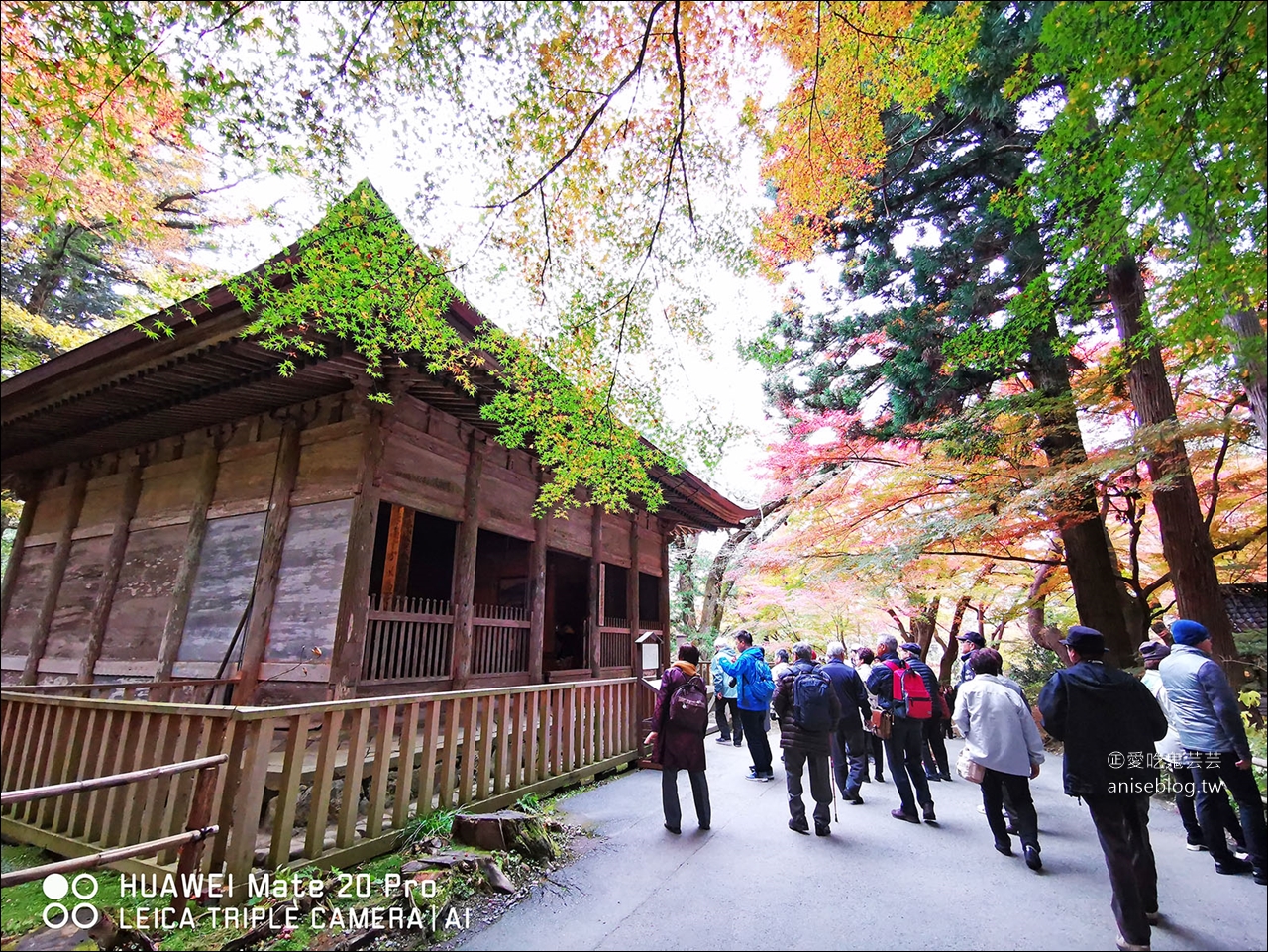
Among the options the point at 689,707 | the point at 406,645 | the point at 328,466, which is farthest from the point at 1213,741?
the point at 328,466

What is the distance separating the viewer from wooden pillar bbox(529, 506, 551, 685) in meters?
8.21

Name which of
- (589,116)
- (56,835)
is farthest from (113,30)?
(56,835)

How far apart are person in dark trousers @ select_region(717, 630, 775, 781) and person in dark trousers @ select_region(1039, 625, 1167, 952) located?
13.4ft

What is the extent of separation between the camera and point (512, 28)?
13.8 feet

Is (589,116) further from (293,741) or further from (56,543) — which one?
(56,543)

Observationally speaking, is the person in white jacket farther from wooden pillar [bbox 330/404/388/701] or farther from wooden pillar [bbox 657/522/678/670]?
wooden pillar [bbox 657/522/678/670]

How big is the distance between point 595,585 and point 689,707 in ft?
16.9

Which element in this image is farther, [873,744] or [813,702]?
[873,744]

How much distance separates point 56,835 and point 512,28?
7002 millimetres

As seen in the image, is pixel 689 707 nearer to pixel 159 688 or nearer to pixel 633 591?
pixel 633 591

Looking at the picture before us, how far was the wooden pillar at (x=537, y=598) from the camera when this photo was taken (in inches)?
323

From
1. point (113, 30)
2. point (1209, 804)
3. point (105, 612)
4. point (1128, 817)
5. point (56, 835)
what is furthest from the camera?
point (105, 612)

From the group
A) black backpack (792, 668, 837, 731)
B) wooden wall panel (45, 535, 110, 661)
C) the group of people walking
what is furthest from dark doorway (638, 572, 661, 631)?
wooden wall panel (45, 535, 110, 661)

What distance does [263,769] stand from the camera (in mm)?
3402
